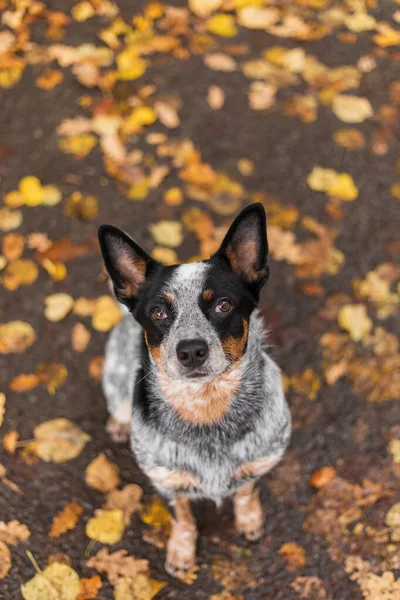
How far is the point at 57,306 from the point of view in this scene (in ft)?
14.6

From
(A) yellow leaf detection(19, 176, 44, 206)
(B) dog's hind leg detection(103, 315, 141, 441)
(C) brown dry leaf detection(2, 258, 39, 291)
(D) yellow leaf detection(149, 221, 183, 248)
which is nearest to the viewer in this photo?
(B) dog's hind leg detection(103, 315, 141, 441)

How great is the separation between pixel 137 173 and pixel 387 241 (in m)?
2.16

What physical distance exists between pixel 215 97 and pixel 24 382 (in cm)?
306

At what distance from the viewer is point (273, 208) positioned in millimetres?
4828

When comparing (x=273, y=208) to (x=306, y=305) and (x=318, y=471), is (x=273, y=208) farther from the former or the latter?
(x=318, y=471)

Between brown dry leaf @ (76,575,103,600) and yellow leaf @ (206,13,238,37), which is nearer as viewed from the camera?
brown dry leaf @ (76,575,103,600)

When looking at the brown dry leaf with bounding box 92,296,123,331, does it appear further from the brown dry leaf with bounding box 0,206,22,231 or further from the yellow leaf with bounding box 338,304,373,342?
the yellow leaf with bounding box 338,304,373,342

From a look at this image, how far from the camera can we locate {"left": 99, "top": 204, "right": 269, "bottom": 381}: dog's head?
2627 millimetres

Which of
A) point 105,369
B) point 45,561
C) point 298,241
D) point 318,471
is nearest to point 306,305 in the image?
point 298,241

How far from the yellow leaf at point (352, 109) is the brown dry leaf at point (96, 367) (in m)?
3.04

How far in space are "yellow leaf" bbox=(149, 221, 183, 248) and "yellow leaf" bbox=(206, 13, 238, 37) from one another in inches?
85.1

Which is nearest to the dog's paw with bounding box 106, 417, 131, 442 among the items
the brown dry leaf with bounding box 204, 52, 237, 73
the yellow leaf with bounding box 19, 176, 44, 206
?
the yellow leaf with bounding box 19, 176, 44, 206

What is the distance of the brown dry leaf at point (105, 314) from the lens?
4367 mm

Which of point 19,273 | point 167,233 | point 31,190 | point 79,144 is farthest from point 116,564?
point 79,144
